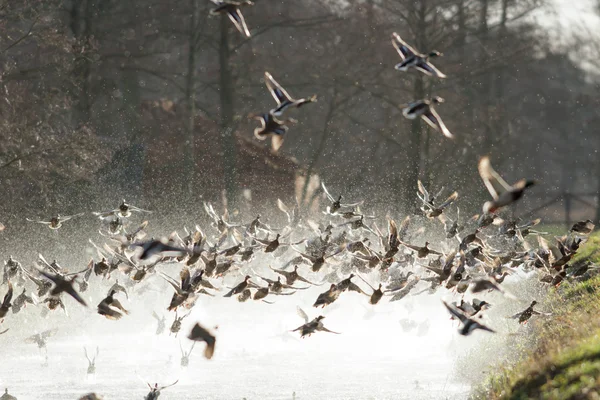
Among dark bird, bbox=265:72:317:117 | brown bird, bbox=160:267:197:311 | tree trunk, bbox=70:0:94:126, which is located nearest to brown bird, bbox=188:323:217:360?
brown bird, bbox=160:267:197:311

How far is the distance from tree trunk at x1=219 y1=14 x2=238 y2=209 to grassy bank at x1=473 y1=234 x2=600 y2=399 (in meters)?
13.4

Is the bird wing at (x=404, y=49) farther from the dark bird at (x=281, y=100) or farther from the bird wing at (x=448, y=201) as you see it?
the bird wing at (x=448, y=201)

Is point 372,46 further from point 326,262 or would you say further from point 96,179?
point 326,262

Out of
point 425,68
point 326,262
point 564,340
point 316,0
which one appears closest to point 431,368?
point 326,262

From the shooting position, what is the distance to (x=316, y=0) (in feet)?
100

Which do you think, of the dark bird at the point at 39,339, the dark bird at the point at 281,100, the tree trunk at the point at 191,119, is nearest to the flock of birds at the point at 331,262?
the dark bird at the point at 281,100

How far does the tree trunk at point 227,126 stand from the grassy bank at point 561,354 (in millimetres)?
13430

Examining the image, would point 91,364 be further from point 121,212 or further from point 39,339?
point 121,212

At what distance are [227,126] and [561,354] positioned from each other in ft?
63.2

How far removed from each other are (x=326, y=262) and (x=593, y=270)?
4338 millimetres

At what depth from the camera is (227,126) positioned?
26.9 m

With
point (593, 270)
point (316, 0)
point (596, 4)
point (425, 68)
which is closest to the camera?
point (425, 68)

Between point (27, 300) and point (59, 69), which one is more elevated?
point (59, 69)

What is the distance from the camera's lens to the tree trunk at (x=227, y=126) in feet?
87.2
